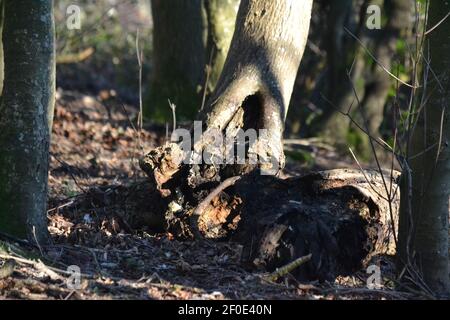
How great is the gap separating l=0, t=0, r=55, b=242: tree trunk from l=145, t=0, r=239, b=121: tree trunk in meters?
5.22

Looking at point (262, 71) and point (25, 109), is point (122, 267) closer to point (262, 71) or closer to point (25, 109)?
point (25, 109)

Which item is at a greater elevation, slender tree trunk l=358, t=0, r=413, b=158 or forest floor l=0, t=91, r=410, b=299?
slender tree trunk l=358, t=0, r=413, b=158

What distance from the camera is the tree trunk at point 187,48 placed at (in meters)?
11.0

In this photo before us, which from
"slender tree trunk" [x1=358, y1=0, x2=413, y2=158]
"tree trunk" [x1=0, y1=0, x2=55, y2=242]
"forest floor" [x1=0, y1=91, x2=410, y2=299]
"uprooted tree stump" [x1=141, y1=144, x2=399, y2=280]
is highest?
"slender tree trunk" [x1=358, y1=0, x2=413, y2=158]

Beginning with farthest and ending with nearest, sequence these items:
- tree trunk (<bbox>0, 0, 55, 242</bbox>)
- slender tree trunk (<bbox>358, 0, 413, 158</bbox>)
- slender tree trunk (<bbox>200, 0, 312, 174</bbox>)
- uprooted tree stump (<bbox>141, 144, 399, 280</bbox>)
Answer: slender tree trunk (<bbox>358, 0, 413, 158</bbox>), slender tree trunk (<bbox>200, 0, 312, 174</bbox>), uprooted tree stump (<bbox>141, 144, 399, 280</bbox>), tree trunk (<bbox>0, 0, 55, 242</bbox>)

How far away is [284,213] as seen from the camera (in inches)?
236

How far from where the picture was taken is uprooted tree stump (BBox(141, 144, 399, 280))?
580cm

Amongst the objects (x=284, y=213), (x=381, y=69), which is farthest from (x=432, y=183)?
(x=381, y=69)

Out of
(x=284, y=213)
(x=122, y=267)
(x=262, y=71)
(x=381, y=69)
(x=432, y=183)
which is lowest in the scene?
(x=122, y=267)

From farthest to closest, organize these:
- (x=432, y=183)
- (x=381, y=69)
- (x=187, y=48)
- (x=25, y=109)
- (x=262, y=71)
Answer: (x=381, y=69) < (x=187, y=48) < (x=262, y=71) < (x=25, y=109) < (x=432, y=183)

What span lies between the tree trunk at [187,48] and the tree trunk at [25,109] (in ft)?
17.1

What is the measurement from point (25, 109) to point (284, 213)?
2091 mm

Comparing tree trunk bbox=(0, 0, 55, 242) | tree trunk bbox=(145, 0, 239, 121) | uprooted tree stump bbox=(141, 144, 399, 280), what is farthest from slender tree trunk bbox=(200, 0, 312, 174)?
tree trunk bbox=(145, 0, 239, 121)

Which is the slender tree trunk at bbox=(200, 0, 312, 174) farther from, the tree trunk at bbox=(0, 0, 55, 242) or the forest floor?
the tree trunk at bbox=(0, 0, 55, 242)
